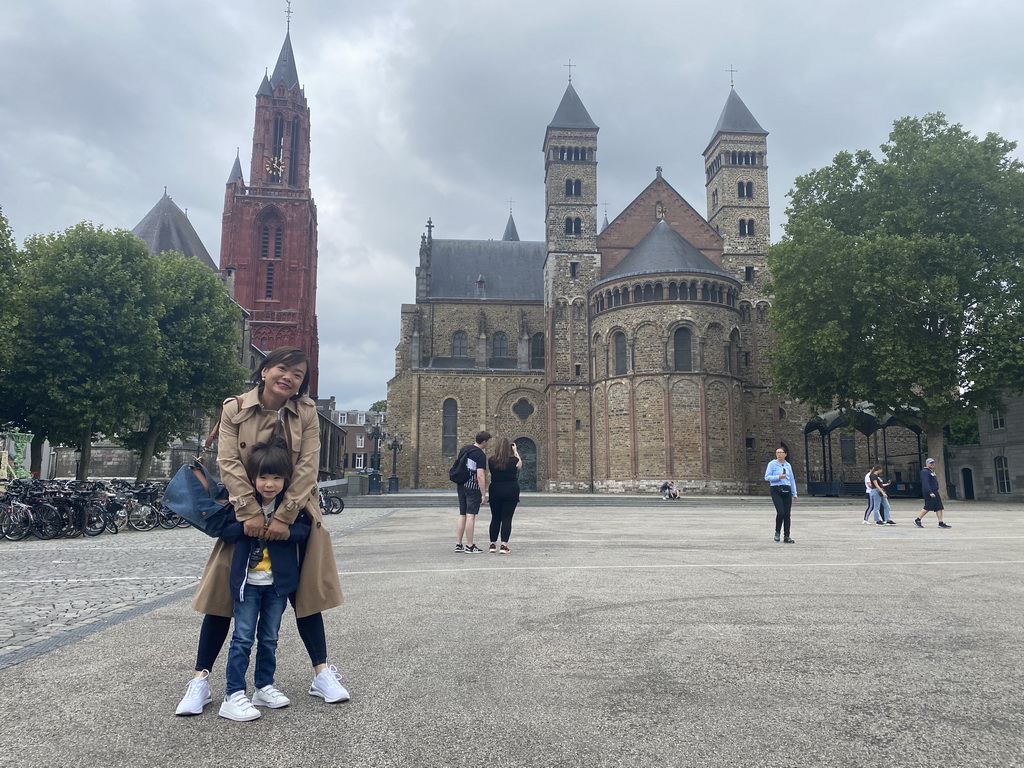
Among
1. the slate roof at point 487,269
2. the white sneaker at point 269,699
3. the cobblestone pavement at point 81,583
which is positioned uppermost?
the slate roof at point 487,269

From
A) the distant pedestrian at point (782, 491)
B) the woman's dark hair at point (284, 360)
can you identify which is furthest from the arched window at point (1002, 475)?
→ the woman's dark hair at point (284, 360)

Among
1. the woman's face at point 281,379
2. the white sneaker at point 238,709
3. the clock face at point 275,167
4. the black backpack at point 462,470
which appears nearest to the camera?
the white sneaker at point 238,709

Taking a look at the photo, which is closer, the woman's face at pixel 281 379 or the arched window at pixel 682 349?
the woman's face at pixel 281 379

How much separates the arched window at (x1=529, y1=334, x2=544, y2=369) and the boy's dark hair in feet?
154

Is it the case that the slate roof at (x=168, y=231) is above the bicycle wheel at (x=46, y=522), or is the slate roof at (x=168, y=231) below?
above

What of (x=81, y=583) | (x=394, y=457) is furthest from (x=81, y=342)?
(x=394, y=457)

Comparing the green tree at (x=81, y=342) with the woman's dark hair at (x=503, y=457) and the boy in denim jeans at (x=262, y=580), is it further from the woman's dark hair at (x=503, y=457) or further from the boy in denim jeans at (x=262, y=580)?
the boy in denim jeans at (x=262, y=580)

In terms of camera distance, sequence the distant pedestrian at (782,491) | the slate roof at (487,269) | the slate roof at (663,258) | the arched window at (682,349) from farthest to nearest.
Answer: the slate roof at (487,269) → the slate roof at (663,258) → the arched window at (682,349) → the distant pedestrian at (782,491)

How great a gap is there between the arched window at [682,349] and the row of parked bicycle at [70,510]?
28410 mm

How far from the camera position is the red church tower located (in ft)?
192

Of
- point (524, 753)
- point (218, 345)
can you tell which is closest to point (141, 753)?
point (524, 753)

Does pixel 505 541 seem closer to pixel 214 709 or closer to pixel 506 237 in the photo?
pixel 214 709

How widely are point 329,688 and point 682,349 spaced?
3756cm

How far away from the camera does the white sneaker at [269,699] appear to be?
11.4 ft
